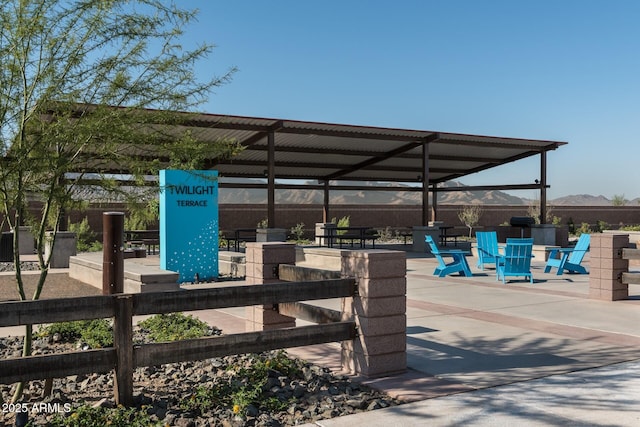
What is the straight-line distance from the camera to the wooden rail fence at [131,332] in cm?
457

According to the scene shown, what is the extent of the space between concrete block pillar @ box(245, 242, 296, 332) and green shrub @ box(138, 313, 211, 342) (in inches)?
32.1

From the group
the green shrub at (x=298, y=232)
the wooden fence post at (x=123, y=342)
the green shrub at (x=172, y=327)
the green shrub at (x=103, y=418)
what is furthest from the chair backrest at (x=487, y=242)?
the green shrub at (x=298, y=232)

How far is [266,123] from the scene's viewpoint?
2075cm

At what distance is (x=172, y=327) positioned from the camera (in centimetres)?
825

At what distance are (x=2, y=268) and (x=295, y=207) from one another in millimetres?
23497

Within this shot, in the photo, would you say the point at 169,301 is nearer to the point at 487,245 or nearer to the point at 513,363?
the point at 513,363

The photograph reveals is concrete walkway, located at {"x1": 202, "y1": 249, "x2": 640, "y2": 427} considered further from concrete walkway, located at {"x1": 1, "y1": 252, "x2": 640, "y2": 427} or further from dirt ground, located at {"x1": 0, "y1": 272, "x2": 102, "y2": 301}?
dirt ground, located at {"x1": 0, "y1": 272, "x2": 102, "y2": 301}

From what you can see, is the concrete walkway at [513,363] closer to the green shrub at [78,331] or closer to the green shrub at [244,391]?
the green shrub at [244,391]

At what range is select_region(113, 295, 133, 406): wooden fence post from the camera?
4.83 meters

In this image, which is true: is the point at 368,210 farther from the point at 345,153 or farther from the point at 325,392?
the point at 325,392

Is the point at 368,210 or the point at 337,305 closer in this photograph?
the point at 337,305

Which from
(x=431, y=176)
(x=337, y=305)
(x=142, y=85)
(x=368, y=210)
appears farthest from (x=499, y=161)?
(x=142, y=85)

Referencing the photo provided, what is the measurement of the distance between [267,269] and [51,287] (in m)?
8.36

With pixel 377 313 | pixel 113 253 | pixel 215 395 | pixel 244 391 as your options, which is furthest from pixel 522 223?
pixel 215 395
